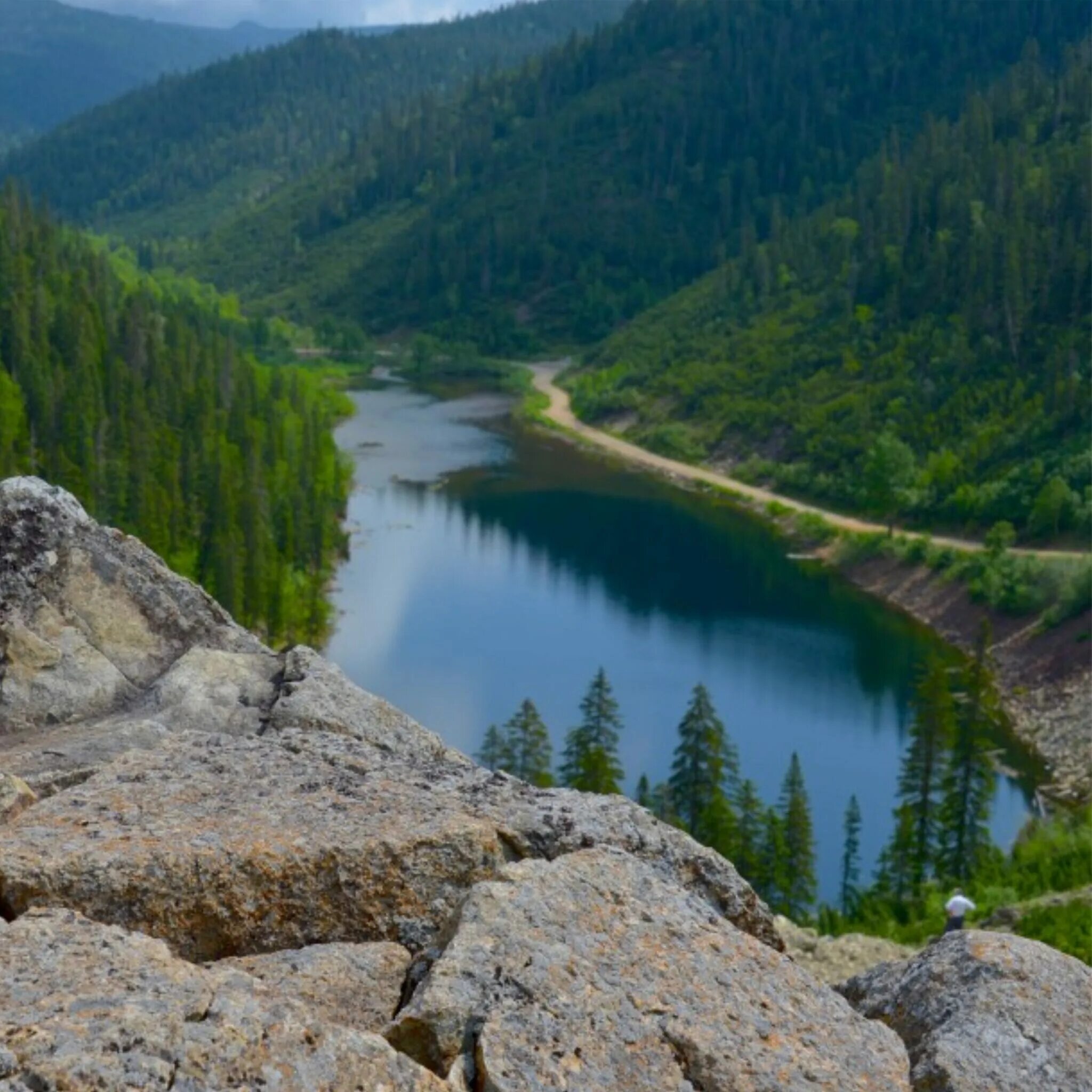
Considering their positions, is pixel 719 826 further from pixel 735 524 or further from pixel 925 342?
pixel 925 342

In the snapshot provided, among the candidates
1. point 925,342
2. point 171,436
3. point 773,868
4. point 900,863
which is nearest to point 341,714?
point 773,868

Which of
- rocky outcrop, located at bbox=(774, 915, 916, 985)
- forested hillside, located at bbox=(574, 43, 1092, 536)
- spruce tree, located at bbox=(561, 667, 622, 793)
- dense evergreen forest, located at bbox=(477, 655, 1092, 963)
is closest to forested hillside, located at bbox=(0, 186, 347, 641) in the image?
spruce tree, located at bbox=(561, 667, 622, 793)

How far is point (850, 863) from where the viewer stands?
161 ft

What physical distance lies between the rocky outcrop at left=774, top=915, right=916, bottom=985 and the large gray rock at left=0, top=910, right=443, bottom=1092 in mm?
24417

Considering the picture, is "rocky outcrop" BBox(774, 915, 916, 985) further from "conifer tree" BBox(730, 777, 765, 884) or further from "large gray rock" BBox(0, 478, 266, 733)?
"large gray rock" BBox(0, 478, 266, 733)

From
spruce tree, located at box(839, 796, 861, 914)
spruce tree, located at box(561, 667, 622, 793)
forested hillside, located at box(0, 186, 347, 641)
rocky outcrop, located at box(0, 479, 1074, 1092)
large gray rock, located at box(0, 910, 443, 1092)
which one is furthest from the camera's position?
forested hillside, located at box(0, 186, 347, 641)

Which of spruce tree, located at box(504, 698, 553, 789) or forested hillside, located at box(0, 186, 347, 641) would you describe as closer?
spruce tree, located at box(504, 698, 553, 789)

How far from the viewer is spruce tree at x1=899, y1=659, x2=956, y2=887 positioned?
48406 mm

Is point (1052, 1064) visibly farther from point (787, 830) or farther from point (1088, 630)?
point (1088, 630)

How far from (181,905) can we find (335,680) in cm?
358

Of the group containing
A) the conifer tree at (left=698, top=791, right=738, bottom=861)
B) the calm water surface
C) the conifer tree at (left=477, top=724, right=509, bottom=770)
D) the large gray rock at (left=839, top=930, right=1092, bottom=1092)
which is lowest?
the calm water surface

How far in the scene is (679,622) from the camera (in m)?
79.6

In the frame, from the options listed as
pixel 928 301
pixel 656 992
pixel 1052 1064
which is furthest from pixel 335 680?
pixel 928 301

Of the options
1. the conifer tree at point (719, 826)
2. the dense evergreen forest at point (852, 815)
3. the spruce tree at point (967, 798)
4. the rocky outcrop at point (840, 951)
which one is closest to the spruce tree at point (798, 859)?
the dense evergreen forest at point (852, 815)
